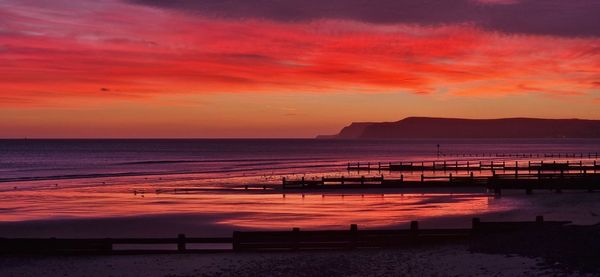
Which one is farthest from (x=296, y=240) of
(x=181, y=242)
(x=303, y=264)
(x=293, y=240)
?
(x=181, y=242)

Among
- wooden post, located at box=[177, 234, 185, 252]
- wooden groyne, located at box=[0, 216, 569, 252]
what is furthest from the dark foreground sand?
wooden groyne, located at box=[0, 216, 569, 252]

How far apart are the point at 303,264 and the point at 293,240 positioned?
2422mm

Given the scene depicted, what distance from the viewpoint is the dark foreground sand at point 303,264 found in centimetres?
1773

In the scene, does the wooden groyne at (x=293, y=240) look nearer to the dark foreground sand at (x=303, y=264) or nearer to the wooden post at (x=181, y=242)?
the wooden post at (x=181, y=242)

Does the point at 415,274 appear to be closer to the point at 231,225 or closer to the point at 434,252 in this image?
the point at 434,252

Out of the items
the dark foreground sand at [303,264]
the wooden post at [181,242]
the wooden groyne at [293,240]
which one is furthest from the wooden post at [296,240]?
the wooden post at [181,242]

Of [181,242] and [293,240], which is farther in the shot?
[293,240]

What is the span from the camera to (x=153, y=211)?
3944cm

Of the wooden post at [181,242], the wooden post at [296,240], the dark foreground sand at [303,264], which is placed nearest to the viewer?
the dark foreground sand at [303,264]

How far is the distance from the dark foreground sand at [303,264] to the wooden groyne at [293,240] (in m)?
0.47

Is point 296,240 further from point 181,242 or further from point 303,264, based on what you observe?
point 181,242

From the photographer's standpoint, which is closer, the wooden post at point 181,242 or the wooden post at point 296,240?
the wooden post at point 181,242

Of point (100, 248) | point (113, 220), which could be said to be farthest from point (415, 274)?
point (113, 220)

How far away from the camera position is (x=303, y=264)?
19562 millimetres
